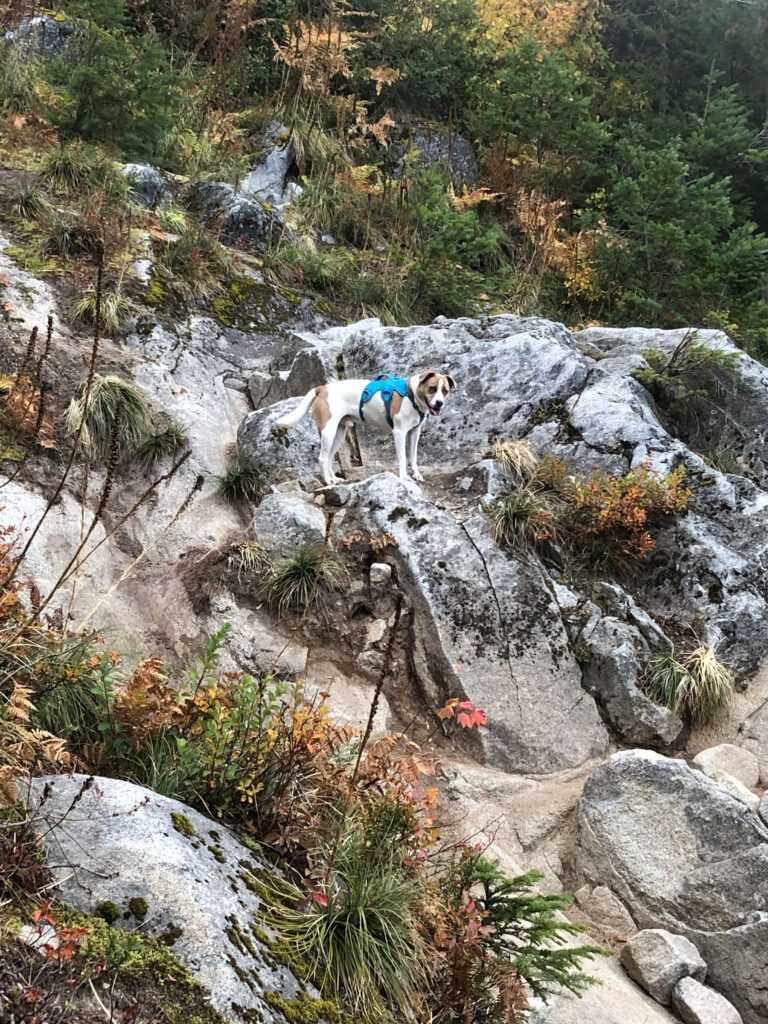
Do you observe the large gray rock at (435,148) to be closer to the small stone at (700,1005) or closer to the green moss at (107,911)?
the small stone at (700,1005)

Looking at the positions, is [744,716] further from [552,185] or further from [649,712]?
[552,185]

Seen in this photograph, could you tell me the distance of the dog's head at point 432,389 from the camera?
23.4 ft

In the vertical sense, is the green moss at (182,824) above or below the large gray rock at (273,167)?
above

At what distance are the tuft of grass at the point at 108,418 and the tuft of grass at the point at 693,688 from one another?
5526 millimetres

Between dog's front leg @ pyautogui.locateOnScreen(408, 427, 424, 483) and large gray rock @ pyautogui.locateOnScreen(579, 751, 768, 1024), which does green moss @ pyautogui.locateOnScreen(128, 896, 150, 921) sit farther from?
dog's front leg @ pyautogui.locateOnScreen(408, 427, 424, 483)

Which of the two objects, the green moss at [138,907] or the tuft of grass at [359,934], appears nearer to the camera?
the green moss at [138,907]

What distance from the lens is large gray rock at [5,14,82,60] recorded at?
12.1 metres

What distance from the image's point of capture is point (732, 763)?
5.78 metres

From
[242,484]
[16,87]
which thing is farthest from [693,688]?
[16,87]

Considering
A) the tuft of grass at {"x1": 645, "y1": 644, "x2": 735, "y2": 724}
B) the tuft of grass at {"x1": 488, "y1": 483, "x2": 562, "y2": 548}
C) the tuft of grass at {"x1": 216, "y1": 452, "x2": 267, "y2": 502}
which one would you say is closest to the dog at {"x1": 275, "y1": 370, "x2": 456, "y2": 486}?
the tuft of grass at {"x1": 216, "y1": 452, "x2": 267, "y2": 502}

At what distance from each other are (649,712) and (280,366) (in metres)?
6.19

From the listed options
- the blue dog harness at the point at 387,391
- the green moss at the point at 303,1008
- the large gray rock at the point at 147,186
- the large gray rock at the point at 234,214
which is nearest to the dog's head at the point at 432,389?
the blue dog harness at the point at 387,391

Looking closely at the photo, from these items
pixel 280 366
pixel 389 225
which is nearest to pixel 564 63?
pixel 389 225

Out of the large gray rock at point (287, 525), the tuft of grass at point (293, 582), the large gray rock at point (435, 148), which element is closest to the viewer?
the tuft of grass at point (293, 582)
